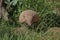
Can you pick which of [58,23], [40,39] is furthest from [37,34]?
[58,23]

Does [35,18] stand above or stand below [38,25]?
above

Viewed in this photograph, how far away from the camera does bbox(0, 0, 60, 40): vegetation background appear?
5.14 meters

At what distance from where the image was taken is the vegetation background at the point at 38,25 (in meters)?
5.14

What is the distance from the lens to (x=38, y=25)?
18.3 feet

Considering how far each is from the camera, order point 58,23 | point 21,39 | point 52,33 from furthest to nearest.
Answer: point 58,23 → point 52,33 → point 21,39

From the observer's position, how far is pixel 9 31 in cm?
525

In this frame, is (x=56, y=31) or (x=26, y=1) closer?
(x=56, y=31)

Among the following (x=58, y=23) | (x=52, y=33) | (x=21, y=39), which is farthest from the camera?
(x=58, y=23)

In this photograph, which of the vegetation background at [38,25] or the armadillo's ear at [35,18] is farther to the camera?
the armadillo's ear at [35,18]

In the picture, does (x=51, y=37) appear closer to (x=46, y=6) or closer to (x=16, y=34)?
(x=16, y=34)

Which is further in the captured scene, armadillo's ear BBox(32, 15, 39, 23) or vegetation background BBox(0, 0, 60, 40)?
armadillo's ear BBox(32, 15, 39, 23)

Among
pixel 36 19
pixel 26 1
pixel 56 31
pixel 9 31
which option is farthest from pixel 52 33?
pixel 26 1

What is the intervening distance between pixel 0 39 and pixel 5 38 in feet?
0.32

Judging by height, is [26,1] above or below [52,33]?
above
